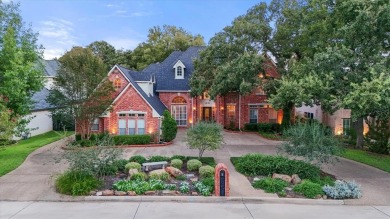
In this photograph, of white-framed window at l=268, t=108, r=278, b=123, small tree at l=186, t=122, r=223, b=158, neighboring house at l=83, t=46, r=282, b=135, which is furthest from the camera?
white-framed window at l=268, t=108, r=278, b=123

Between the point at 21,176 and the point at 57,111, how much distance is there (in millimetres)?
9870

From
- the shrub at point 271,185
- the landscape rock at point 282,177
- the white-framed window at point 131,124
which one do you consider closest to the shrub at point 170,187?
the shrub at point 271,185

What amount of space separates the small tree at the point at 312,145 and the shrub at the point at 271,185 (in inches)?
71.5

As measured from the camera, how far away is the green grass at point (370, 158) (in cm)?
1597

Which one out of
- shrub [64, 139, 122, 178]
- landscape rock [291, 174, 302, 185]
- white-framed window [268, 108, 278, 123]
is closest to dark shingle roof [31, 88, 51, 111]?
shrub [64, 139, 122, 178]

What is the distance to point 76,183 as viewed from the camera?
10.7m

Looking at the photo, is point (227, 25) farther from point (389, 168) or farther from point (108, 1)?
point (389, 168)

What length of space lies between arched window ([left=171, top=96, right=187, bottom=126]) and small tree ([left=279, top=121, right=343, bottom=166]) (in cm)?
2016

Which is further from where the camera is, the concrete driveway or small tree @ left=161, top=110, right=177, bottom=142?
small tree @ left=161, top=110, right=177, bottom=142

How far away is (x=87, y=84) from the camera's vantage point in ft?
68.5

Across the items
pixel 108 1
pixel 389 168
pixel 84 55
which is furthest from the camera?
pixel 108 1

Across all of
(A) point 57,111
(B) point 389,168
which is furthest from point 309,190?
(A) point 57,111

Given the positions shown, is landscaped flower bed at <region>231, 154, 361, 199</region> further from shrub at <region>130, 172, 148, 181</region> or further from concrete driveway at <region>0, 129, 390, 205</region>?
shrub at <region>130, 172, 148, 181</region>

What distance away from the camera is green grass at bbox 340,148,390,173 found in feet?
52.4
